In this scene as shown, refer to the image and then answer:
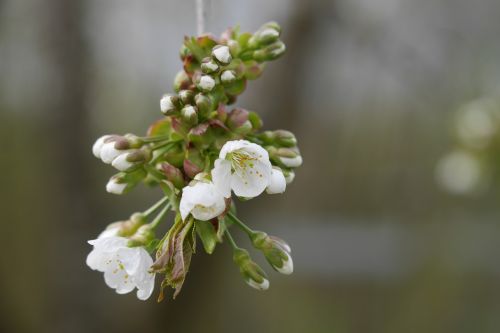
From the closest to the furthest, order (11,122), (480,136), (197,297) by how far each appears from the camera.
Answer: (480,136)
(197,297)
(11,122)

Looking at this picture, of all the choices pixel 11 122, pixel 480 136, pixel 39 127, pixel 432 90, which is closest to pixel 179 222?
pixel 480 136

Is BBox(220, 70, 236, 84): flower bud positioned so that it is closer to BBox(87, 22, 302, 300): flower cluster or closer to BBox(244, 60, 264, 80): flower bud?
BBox(87, 22, 302, 300): flower cluster

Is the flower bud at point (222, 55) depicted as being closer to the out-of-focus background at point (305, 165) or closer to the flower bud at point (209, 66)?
the flower bud at point (209, 66)

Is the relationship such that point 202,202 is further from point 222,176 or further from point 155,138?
point 155,138

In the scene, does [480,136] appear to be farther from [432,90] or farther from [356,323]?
[356,323]

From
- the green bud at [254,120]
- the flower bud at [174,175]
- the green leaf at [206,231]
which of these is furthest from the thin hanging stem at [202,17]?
the green leaf at [206,231]

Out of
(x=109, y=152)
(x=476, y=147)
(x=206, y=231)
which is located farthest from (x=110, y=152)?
(x=476, y=147)
